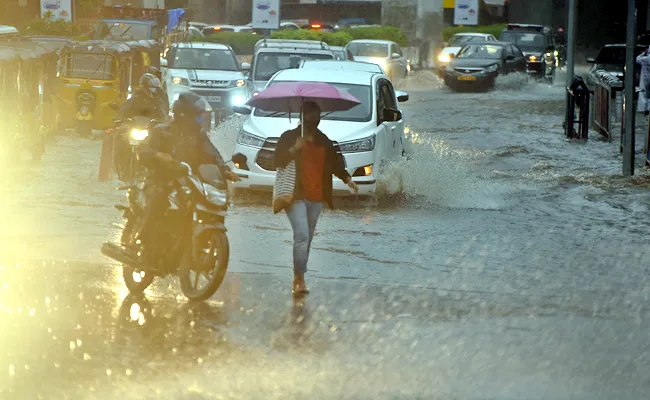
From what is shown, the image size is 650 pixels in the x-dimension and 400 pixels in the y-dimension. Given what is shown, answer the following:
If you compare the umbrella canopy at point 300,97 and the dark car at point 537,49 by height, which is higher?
the umbrella canopy at point 300,97

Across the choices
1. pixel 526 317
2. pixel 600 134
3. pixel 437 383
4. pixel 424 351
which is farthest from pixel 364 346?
pixel 600 134

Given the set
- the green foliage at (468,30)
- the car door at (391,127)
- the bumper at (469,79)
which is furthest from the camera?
the green foliage at (468,30)

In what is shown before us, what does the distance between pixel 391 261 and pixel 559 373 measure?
13.6ft

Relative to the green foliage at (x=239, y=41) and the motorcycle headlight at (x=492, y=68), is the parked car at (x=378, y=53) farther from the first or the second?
the green foliage at (x=239, y=41)

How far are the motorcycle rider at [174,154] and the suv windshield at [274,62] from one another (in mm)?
15125

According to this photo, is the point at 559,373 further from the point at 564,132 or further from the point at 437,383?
the point at 564,132

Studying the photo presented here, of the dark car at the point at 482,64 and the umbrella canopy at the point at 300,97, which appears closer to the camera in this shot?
the umbrella canopy at the point at 300,97

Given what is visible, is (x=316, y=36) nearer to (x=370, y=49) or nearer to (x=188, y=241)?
(x=370, y=49)

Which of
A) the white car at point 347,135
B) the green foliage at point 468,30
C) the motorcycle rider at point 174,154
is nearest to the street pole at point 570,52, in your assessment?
the white car at point 347,135

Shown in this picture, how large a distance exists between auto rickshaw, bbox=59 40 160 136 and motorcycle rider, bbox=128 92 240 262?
14.3m

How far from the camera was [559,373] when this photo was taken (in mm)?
7035

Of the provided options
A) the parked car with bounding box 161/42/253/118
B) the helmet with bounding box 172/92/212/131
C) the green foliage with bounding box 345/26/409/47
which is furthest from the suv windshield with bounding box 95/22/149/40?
the helmet with bounding box 172/92/212/131

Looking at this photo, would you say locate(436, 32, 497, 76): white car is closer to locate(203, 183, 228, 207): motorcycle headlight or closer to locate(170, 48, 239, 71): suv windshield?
locate(170, 48, 239, 71): suv windshield

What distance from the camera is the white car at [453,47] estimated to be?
1840 inches
